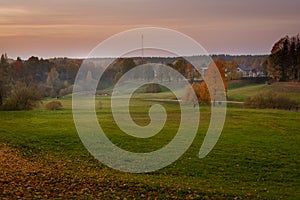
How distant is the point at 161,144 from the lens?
2198 centimetres

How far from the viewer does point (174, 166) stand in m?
17.1

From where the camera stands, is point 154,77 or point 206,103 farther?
point 154,77

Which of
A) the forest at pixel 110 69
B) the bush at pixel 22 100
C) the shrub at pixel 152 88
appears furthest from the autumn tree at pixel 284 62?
the bush at pixel 22 100

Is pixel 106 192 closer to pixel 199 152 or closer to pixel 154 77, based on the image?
pixel 199 152

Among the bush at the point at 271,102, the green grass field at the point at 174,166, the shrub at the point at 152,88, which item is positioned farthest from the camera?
the shrub at the point at 152,88

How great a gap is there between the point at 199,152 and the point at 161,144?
2768mm

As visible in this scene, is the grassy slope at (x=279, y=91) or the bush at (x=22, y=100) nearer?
the bush at (x=22, y=100)

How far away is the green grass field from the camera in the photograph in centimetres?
1279

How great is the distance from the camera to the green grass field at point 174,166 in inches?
504

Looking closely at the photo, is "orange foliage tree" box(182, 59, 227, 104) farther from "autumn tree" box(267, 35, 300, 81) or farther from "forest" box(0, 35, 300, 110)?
"autumn tree" box(267, 35, 300, 81)

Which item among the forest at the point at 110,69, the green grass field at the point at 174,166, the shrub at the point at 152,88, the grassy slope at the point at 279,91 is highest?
the forest at the point at 110,69

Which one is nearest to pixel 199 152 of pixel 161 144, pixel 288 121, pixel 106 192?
pixel 161 144

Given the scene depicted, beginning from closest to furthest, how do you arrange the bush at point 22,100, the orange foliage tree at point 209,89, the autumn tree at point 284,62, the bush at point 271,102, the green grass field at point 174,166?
the green grass field at point 174,166, the bush at point 22,100, the bush at point 271,102, the orange foliage tree at point 209,89, the autumn tree at point 284,62

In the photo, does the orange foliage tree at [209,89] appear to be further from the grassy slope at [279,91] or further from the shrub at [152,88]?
the shrub at [152,88]
